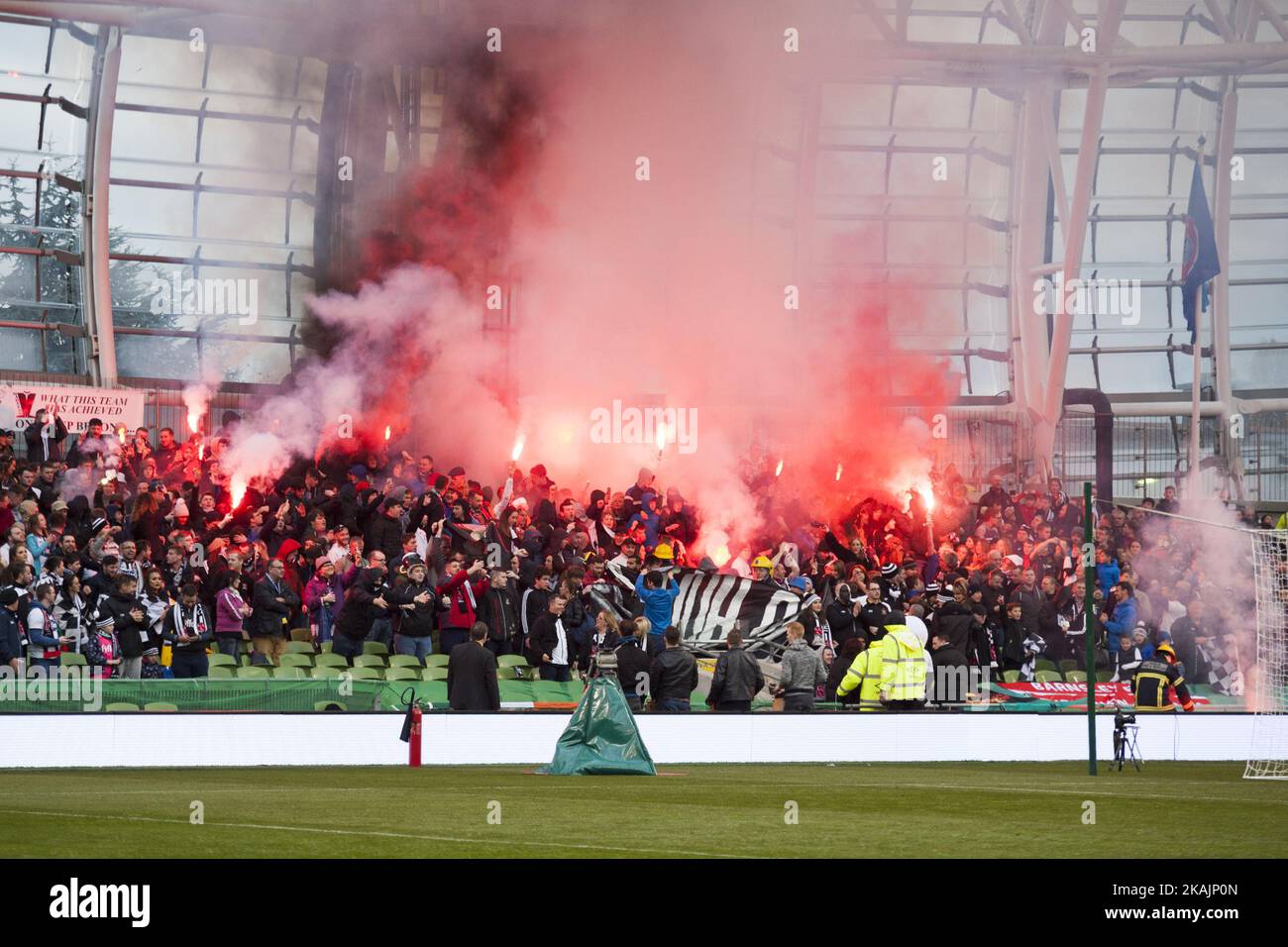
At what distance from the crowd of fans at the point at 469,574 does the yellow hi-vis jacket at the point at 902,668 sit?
882mm

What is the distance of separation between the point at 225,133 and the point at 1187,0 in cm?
1927

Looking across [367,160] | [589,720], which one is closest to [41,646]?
[589,720]

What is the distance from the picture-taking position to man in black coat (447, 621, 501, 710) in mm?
19250

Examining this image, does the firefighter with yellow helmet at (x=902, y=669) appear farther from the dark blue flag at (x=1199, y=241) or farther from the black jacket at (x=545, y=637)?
the dark blue flag at (x=1199, y=241)

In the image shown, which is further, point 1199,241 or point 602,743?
point 1199,241

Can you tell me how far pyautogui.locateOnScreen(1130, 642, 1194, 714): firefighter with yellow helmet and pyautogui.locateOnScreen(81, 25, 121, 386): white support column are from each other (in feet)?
64.0

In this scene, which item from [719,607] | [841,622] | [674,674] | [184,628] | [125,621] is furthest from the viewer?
[719,607]

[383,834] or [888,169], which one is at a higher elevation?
[888,169]

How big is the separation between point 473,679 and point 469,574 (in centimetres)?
226

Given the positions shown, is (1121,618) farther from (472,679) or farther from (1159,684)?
(472,679)

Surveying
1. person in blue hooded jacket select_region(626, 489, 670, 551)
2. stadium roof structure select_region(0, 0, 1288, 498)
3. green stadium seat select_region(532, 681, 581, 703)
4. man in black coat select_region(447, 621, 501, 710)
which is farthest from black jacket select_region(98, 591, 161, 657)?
stadium roof structure select_region(0, 0, 1288, 498)

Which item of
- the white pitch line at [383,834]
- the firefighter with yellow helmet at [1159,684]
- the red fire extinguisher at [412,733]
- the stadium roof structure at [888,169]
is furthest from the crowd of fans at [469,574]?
the stadium roof structure at [888,169]

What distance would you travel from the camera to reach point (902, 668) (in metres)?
20.3

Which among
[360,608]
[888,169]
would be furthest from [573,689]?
[888,169]
